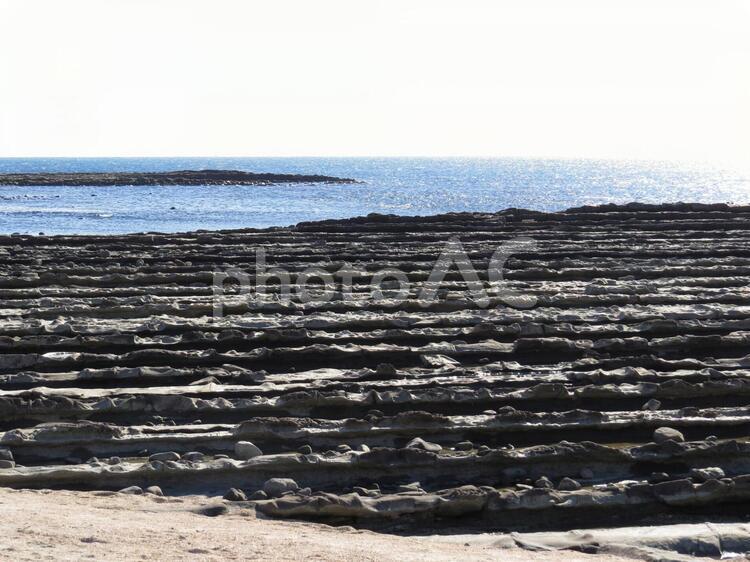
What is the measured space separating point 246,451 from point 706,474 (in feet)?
8.01

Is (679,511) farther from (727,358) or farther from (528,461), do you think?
(727,358)

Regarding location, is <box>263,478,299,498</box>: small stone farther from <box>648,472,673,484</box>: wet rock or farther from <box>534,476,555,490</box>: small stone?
<box>648,472,673,484</box>: wet rock

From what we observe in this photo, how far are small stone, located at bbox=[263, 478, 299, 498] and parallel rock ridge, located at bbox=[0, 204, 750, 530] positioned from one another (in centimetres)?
1

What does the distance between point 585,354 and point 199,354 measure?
2.82 metres

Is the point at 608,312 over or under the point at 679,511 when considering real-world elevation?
over

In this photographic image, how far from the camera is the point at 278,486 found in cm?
447

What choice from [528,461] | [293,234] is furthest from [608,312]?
[293,234]

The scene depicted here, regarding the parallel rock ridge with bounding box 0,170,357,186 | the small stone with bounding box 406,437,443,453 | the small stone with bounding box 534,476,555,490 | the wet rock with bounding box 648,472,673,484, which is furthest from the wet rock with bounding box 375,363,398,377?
the parallel rock ridge with bounding box 0,170,357,186

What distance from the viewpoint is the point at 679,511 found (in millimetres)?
4328

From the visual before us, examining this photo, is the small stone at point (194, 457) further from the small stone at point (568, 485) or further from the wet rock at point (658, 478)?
the wet rock at point (658, 478)

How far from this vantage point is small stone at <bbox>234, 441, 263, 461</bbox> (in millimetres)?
4770

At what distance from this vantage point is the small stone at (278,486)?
4.45m

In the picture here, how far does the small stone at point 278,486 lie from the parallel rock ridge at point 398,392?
0.04ft

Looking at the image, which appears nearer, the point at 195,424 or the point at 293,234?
the point at 195,424
